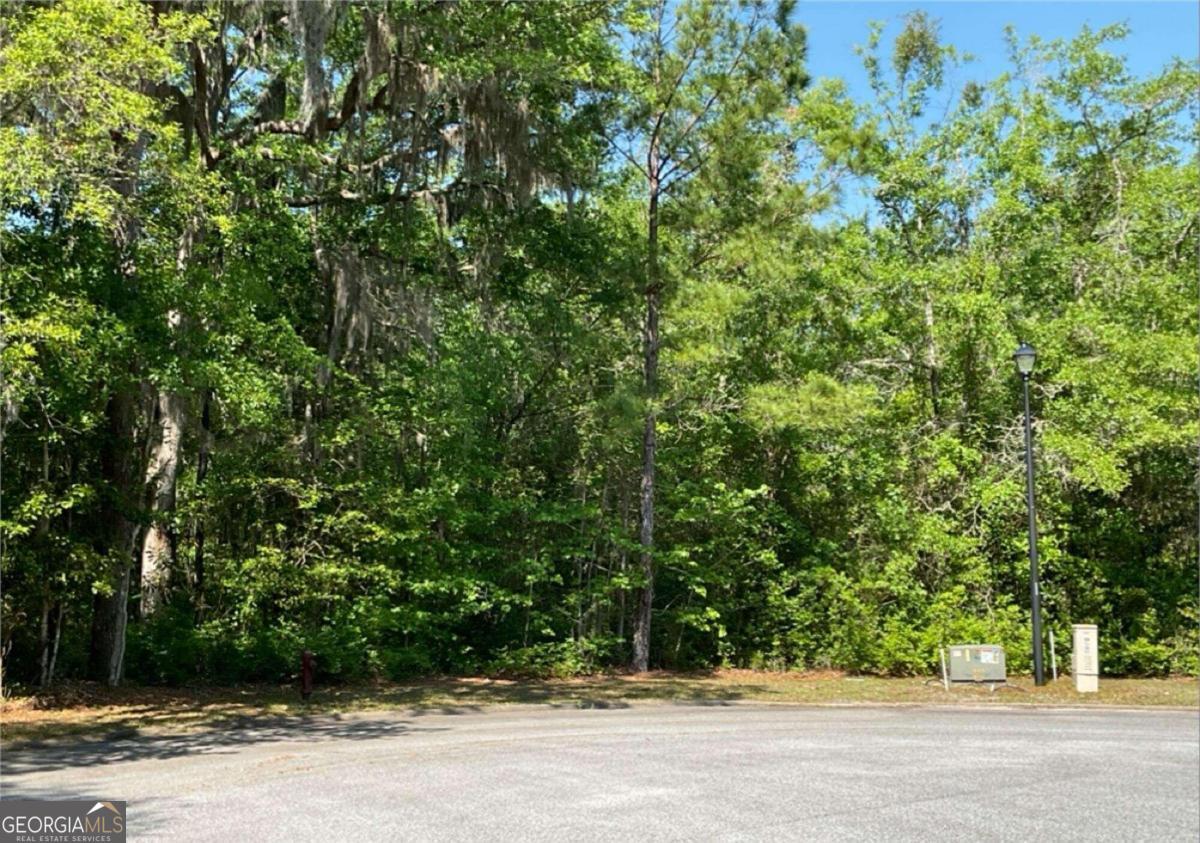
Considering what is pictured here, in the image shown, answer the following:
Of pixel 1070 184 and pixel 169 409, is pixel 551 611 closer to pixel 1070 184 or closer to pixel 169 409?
pixel 169 409

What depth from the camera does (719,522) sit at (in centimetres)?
2180

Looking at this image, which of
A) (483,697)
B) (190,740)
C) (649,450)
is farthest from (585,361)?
(190,740)

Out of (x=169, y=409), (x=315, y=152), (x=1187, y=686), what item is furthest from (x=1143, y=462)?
(x=169, y=409)

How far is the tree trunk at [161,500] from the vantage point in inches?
618

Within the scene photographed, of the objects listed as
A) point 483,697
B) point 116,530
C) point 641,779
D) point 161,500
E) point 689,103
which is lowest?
point 483,697

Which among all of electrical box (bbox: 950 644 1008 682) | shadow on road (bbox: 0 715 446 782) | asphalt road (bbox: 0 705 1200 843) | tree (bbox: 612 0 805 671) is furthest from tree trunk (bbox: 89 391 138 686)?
electrical box (bbox: 950 644 1008 682)

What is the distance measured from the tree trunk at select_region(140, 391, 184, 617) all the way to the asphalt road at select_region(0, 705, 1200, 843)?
5147 mm

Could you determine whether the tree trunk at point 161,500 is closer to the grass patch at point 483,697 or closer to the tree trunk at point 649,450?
the grass patch at point 483,697

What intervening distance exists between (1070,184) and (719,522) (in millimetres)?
11142

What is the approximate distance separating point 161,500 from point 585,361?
825 cm

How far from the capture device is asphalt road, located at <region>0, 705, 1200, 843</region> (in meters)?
6.98

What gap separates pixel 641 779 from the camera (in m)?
8.84

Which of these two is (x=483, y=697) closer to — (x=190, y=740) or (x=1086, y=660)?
(x=190, y=740)

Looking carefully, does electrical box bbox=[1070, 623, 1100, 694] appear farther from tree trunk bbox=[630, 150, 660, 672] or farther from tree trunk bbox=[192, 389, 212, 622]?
tree trunk bbox=[192, 389, 212, 622]
